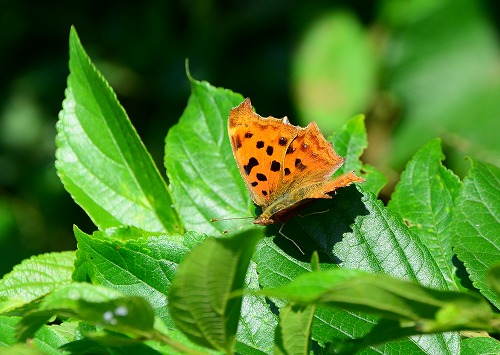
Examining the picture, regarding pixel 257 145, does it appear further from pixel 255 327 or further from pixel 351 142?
pixel 255 327

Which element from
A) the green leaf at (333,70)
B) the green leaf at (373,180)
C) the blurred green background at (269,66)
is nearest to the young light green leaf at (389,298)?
the green leaf at (373,180)

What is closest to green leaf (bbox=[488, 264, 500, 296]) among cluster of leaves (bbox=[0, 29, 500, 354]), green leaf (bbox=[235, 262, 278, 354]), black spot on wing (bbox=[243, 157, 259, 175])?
cluster of leaves (bbox=[0, 29, 500, 354])

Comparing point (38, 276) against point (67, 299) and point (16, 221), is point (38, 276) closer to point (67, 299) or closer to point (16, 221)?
point (67, 299)

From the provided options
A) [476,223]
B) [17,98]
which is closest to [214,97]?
[476,223]

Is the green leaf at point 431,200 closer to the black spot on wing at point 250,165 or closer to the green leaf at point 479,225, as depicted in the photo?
A: the green leaf at point 479,225

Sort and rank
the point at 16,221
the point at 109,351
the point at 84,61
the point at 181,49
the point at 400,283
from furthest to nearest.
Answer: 1. the point at 181,49
2. the point at 16,221
3. the point at 84,61
4. the point at 109,351
5. the point at 400,283

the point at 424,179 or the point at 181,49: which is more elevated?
the point at 181,49
